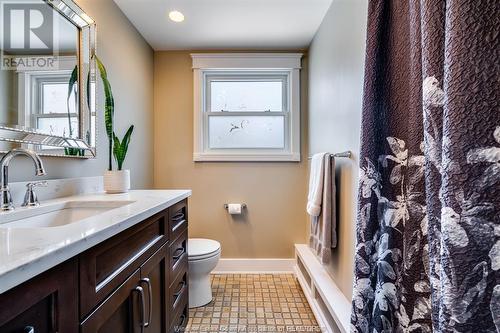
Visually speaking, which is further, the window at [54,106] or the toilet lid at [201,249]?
the toilet lid at [201,249]

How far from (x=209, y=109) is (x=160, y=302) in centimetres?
192

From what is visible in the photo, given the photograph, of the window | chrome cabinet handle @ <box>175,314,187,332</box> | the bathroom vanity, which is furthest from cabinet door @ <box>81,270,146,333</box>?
the window

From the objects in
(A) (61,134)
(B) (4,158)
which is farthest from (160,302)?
(A) (61,134)

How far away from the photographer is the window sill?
2.65 m

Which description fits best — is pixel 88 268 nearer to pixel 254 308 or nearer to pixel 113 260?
pixel 113 260

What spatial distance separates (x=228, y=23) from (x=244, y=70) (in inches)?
22.0

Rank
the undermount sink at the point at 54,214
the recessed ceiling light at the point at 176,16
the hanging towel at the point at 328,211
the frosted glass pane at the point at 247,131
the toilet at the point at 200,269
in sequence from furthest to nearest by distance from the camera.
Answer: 1. the frosted glass pane at the point at 247,131
2. the recessed ceiling light at the point at 176,16
3. the toilet at the point at 200,269
4. the hanging towel at the point at 328,211
5. the undermount sink at the point at 54,214

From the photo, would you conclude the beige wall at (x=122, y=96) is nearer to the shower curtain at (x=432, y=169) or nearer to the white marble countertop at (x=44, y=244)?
the white marble countertop at (x=44, y=244)

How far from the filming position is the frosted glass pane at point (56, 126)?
125 centimetres

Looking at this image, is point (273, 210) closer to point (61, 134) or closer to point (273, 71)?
point (273, 71)

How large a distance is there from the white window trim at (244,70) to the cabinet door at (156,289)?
1459 mm

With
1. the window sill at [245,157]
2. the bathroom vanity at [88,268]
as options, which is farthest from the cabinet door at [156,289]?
the window sill at [245,157]

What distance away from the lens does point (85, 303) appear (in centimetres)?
67

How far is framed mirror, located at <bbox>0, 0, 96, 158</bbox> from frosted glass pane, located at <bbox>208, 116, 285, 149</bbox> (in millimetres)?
1259
